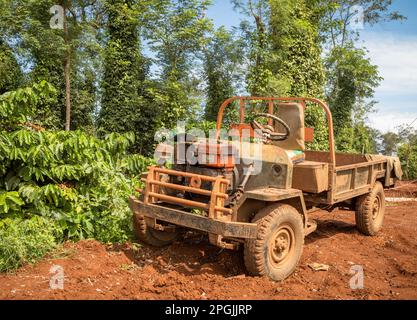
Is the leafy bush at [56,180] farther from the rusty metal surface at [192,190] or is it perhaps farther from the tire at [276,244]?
the tire at [276,244]

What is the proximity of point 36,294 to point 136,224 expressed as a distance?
5.54 ft

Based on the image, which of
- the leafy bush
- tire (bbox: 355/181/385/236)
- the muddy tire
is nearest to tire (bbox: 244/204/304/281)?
the muddy tire

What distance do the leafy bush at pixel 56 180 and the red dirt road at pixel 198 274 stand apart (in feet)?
1.34

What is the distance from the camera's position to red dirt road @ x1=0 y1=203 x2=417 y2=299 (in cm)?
411

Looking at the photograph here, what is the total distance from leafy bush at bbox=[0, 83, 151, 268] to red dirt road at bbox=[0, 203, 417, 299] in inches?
16.1

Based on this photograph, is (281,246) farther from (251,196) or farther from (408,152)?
(408,152)

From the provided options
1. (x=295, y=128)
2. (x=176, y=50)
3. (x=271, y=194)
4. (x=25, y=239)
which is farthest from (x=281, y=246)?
(x=176, y=50)

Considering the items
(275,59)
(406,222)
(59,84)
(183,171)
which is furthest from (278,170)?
(59,84)

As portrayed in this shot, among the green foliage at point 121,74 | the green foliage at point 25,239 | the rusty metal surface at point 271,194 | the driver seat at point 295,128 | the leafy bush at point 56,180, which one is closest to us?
the rusty metal surface at point 271,194

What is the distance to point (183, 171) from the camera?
5172 mm

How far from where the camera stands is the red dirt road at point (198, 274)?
4.11 m

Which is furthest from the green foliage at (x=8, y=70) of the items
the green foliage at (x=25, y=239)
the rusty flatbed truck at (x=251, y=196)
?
the rusty flatbed truck at (x=251, y=196)

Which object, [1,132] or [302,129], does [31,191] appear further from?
[302,129]

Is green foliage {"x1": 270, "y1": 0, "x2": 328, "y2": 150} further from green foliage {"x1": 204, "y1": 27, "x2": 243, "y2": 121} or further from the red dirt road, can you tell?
the red dirt road
